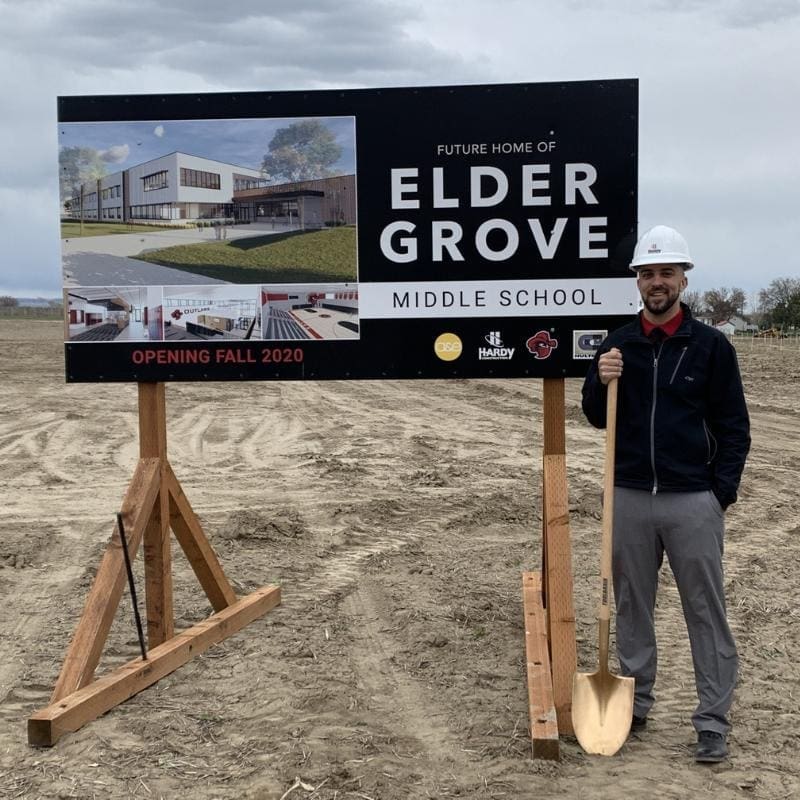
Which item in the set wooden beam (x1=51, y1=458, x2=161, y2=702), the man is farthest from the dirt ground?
Answer: the man

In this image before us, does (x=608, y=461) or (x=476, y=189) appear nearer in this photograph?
(x=608, y=461)

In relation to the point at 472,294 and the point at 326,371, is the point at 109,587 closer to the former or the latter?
the point at 326,371

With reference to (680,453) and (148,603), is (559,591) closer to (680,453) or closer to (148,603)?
(680,453)

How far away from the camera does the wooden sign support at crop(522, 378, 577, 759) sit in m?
4.64

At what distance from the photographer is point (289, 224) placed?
5.28 metres

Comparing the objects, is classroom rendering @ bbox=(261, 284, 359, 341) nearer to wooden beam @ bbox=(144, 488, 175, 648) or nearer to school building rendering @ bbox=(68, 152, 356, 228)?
school building rendering @ bbox=(68, 152, 356, 228)

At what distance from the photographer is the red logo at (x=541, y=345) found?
5152mm

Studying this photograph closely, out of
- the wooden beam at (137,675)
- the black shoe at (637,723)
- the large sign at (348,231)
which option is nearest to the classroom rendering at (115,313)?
the large sign at (348,231)

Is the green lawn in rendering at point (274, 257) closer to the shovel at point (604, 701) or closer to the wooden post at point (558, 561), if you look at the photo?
the wooden post at point (558, 561)

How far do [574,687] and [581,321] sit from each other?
184cm

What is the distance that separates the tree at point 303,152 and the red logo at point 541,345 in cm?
139

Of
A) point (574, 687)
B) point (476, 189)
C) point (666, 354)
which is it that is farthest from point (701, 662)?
point (476, 189)

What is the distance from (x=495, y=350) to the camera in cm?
520

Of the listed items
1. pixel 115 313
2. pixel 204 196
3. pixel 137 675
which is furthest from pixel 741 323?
pixel 137 675
